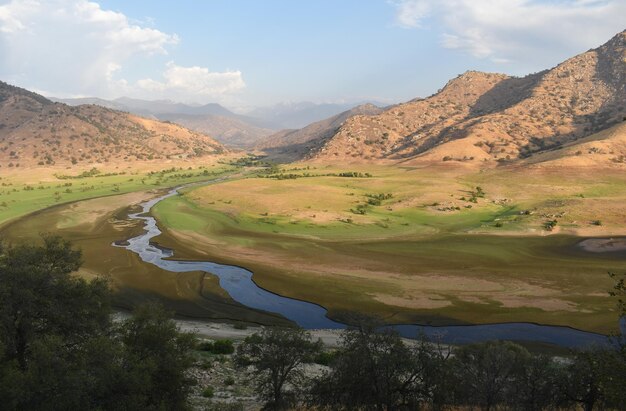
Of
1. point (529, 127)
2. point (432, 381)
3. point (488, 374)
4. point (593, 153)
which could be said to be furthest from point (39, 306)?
point (529, 127)

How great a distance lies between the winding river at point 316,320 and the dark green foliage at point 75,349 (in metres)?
16.0

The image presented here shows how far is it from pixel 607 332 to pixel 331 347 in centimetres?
2573

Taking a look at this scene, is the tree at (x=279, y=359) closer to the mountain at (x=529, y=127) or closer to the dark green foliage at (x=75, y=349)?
the dark green foliage at (x=75, y=349)

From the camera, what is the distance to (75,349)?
22.7 m

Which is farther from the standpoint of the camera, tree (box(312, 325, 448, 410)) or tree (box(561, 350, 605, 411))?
tree (box(561, 350, 605, 411))

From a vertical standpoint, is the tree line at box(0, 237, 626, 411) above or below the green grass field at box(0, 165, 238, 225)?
below

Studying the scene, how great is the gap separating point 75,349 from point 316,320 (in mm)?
24892

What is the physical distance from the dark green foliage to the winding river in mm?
16027

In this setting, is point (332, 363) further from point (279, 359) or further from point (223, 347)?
point (223, 347)

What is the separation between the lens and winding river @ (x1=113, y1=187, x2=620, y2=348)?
126 ft

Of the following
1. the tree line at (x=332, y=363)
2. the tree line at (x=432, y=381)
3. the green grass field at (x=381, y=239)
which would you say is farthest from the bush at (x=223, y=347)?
the tree line at (x=432, y=381)

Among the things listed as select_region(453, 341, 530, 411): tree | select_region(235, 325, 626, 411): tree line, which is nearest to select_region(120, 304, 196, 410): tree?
select_region(235, 325, 626, 411): tree line

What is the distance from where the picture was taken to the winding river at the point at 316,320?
38.3 meters

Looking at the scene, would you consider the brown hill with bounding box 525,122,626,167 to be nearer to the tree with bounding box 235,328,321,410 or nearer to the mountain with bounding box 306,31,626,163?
the mountain with bounding box 306,31,626,163
